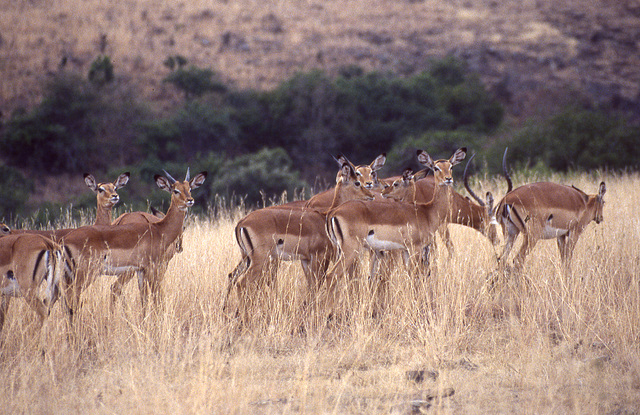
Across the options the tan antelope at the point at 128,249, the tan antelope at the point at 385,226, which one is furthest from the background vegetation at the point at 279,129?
the tan antelope at the point at 128,249

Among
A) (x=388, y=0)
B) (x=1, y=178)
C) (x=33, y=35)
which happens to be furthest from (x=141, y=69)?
(x=388, y=0)

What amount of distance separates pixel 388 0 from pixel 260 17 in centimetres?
872

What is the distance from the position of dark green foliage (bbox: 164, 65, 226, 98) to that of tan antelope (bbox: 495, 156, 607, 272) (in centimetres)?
2473

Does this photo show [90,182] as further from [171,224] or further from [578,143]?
[578,143]

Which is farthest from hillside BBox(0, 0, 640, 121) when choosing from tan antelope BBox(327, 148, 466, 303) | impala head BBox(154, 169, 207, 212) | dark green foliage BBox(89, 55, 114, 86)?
tan antelope BBox(327, 148, 466, 303)

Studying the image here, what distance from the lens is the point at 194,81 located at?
3148 centimetres

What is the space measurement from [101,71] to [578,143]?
20.2 m

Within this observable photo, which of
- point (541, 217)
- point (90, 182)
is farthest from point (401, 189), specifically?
point (90, 182)

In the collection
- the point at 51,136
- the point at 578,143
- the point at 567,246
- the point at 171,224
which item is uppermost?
the point at 171,224

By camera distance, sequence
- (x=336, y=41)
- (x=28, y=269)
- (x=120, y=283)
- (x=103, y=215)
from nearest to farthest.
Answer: (x=28, y=269) → (x=120, y=283) → (x=103, y=215) → (x=336, y=41)

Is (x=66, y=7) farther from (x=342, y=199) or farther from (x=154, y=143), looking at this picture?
(x=342, y=199)

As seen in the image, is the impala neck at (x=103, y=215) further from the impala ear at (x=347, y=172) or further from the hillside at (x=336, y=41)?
the hillside at (x=336, y=41)

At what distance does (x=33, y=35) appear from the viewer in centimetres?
3444

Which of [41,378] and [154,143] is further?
[154,143]
